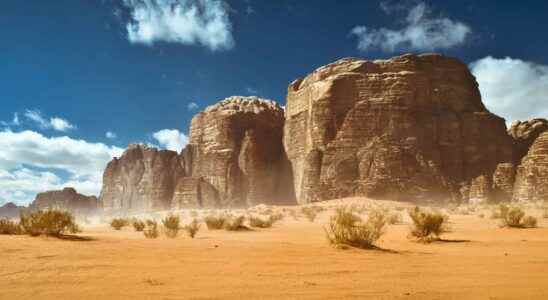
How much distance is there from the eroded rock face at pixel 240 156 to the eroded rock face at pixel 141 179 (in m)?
4.44

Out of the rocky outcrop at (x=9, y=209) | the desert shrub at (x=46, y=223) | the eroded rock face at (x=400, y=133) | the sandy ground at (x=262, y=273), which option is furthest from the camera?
the rocky outcrop at (x=9, y=209)

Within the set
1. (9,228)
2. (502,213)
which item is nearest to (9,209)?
(9,228)

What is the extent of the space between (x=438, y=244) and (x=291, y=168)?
143 ft

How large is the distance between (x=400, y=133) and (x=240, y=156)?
20821mm


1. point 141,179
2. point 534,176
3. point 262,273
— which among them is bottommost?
point 262,273

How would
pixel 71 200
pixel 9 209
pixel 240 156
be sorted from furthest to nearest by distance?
1. pixel 9 209
2. pixel 71 200
3. pixel 240 156

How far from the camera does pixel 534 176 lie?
3359cm

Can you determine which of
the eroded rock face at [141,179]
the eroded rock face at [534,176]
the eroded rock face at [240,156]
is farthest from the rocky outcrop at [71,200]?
the eroded rock face at [534,176]

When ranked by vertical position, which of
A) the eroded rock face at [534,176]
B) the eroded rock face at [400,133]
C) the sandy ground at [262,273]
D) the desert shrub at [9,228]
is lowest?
the sandy ground at [262,273]

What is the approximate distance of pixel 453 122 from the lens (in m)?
42.6

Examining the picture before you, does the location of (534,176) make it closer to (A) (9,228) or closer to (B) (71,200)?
(A) (9,228)

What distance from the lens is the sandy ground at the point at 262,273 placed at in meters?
4.43

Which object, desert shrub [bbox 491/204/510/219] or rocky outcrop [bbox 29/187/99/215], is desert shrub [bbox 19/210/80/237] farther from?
rocky outcrop [bbox 29/187/99/215]

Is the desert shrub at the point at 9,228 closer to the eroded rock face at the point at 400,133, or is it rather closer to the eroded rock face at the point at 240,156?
the eroded rock face at the point at 400,133
